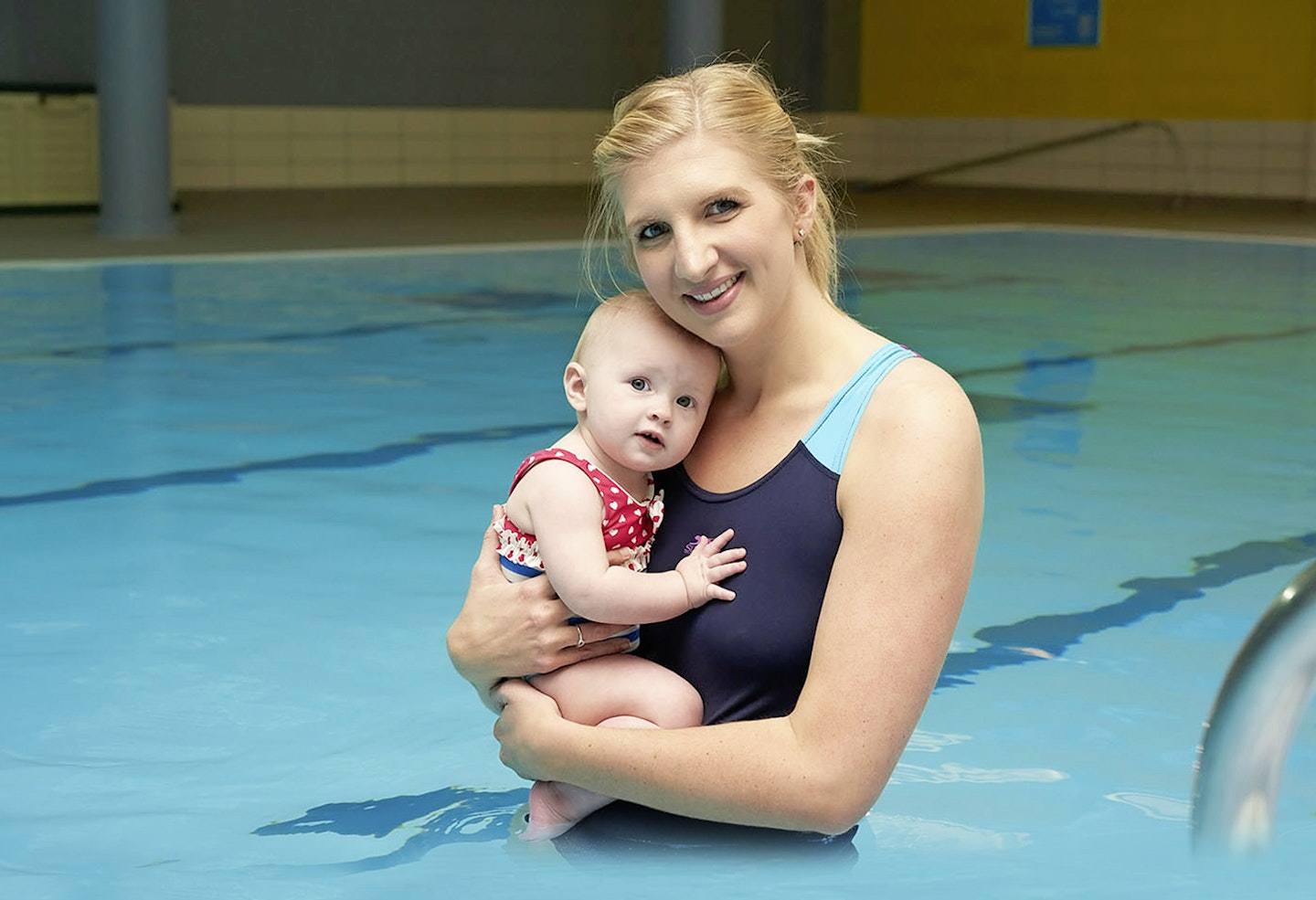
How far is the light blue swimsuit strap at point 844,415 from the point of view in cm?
178

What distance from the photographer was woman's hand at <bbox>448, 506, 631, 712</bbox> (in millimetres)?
1880

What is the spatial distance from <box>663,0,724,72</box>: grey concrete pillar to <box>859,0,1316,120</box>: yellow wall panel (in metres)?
6.28

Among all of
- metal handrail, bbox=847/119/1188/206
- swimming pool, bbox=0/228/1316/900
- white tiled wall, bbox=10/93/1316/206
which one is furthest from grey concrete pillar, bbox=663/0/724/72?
swimming pool, bbox=0/228/1316/900

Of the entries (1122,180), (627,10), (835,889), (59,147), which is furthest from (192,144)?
(835,889)

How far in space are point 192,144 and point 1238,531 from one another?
13.5 m

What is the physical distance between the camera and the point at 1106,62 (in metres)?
18.8

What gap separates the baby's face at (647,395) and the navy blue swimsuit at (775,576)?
0.09 meters

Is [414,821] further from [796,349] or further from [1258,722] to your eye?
[1258,722]

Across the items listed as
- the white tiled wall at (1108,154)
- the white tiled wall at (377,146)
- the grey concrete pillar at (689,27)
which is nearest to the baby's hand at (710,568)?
the grey concrete pillar at (689,27)

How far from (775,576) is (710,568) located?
0.07 meters

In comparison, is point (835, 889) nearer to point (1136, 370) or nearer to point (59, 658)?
point (59, 658)

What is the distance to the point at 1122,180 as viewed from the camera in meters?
18.9

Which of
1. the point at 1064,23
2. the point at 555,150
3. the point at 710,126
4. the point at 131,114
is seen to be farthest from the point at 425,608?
the point at 1064,23

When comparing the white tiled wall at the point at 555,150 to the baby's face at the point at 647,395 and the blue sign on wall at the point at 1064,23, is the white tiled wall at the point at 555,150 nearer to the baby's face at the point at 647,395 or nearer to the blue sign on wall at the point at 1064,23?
the blue sign on wall at the point at 1064,23
